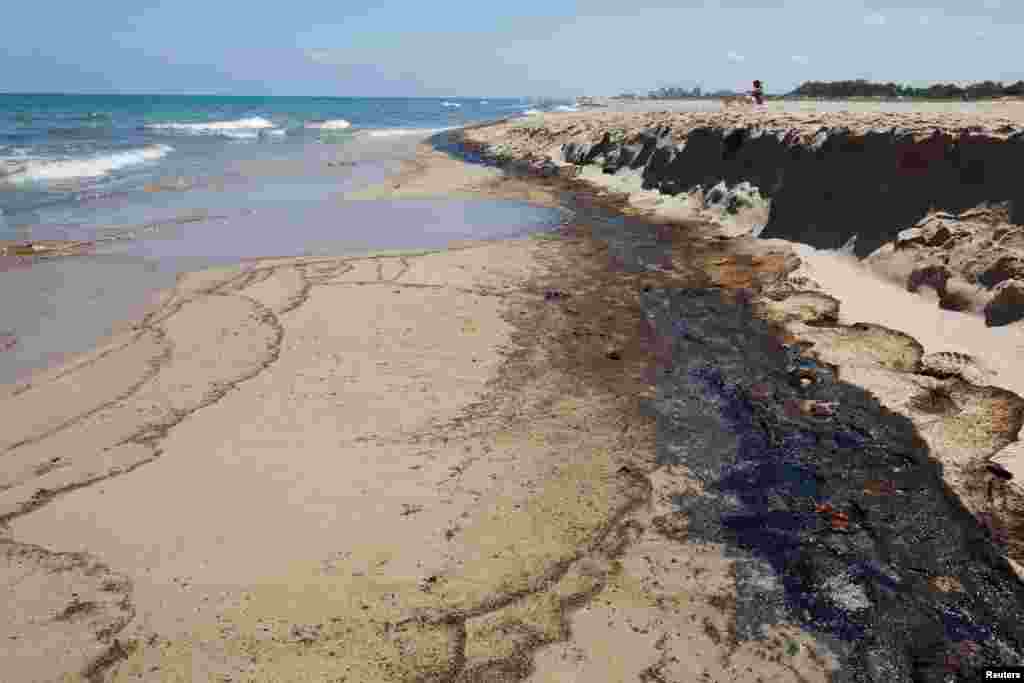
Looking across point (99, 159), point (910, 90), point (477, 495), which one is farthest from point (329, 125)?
point (477, 495)

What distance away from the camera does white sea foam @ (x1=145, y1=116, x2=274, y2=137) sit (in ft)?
166

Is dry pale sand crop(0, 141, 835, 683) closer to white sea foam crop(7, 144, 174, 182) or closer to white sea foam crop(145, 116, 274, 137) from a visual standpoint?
white sea foam crop(7, 144, 174, 182)

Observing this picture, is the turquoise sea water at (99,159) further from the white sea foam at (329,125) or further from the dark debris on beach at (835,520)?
the dark debris on beach at (835,520)

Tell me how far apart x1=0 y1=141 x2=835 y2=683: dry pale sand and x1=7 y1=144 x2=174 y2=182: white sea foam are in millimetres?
20076

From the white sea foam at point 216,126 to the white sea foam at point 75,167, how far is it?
71.6ft

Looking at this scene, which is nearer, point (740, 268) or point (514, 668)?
point (514, 668)

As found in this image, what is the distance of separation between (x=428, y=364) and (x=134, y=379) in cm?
303

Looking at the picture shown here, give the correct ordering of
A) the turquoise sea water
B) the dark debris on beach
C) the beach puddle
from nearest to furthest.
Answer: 1. the dark debris on beach
2. the beach puddle
3. the turquoise sea water

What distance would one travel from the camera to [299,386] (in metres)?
6.66

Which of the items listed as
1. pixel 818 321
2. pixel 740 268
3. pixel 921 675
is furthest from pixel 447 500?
pixel 740 268

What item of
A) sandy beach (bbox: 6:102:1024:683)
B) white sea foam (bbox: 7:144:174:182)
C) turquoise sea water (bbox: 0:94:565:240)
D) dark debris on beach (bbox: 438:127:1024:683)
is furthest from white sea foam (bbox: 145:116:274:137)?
dark debris on beach (bbox: 438:127:1024:683)

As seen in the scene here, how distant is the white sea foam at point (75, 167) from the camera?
23062mm

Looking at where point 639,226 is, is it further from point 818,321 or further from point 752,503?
point 752,503

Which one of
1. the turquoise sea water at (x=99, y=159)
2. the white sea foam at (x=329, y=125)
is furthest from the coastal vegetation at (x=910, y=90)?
the white sea foam at (x=329, y=125)
